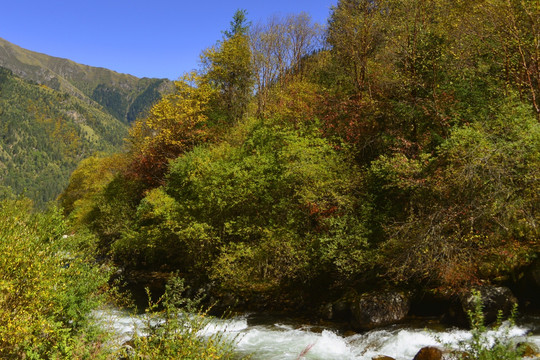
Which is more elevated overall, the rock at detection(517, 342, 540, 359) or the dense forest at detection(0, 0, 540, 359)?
the dense forest at detection(0, 0, 540, 359)

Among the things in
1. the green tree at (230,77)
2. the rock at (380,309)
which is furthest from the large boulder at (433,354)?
the green tree at (230,77)

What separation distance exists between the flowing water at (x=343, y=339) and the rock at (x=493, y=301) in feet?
1.90

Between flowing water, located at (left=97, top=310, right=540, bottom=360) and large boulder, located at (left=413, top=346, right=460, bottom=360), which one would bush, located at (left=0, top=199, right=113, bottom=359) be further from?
large boulder, located at (left=413, top=346, right=460, bottom=360)

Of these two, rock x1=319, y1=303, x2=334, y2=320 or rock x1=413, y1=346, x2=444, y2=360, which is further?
rock x1=319, y1=303, x2=334, y2=320


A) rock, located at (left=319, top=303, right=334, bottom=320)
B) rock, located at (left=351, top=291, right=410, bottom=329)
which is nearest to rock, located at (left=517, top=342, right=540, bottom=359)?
rock, located at (left=351, top=291, right=410, bottom=329)

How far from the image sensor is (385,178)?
18.2m

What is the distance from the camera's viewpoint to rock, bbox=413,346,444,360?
11.3m

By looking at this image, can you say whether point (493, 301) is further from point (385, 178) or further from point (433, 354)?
point (385, 178)

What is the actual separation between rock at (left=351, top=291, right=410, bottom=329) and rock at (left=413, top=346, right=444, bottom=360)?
3040 millimetres

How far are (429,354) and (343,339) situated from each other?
12.2ft

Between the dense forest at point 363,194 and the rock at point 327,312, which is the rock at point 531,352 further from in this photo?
the rock at point 327,312

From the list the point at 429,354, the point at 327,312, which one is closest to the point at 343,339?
the point at 327,312

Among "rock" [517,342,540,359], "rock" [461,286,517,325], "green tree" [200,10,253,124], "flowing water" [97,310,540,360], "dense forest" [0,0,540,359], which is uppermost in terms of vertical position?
"green tree" [200,10,253,124]

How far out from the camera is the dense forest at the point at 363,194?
13352 mm
